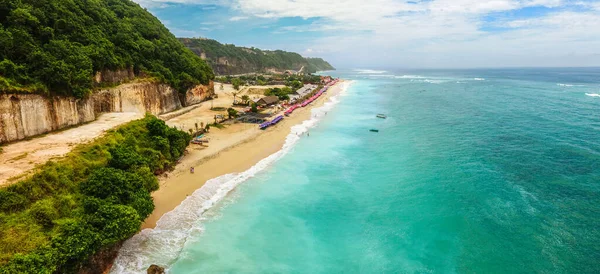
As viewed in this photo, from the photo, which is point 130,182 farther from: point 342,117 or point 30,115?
point 342,117

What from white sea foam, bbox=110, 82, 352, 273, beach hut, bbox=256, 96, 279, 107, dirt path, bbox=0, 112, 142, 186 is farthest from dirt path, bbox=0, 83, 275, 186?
beach hut, bbox=256, 96, 279, 107

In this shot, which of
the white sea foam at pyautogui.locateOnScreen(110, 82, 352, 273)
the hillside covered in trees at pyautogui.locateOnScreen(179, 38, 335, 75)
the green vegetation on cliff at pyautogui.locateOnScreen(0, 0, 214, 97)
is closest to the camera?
the white sea foam at pyautogui.locateOnScreen(110, 82, 352, 273)

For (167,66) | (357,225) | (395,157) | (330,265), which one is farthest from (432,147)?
(167,66)

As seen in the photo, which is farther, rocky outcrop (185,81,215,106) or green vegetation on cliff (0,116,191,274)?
rocky outcrop (185,81,215,106)

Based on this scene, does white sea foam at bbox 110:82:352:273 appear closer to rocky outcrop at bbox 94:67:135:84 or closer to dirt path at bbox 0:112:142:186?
dirt path at bbox 0:112:142:186

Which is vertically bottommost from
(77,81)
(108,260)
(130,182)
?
(108,260)

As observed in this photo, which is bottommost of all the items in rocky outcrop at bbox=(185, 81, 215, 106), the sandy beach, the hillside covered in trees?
the sandy beach

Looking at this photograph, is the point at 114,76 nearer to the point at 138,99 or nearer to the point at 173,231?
the point at 138,99
